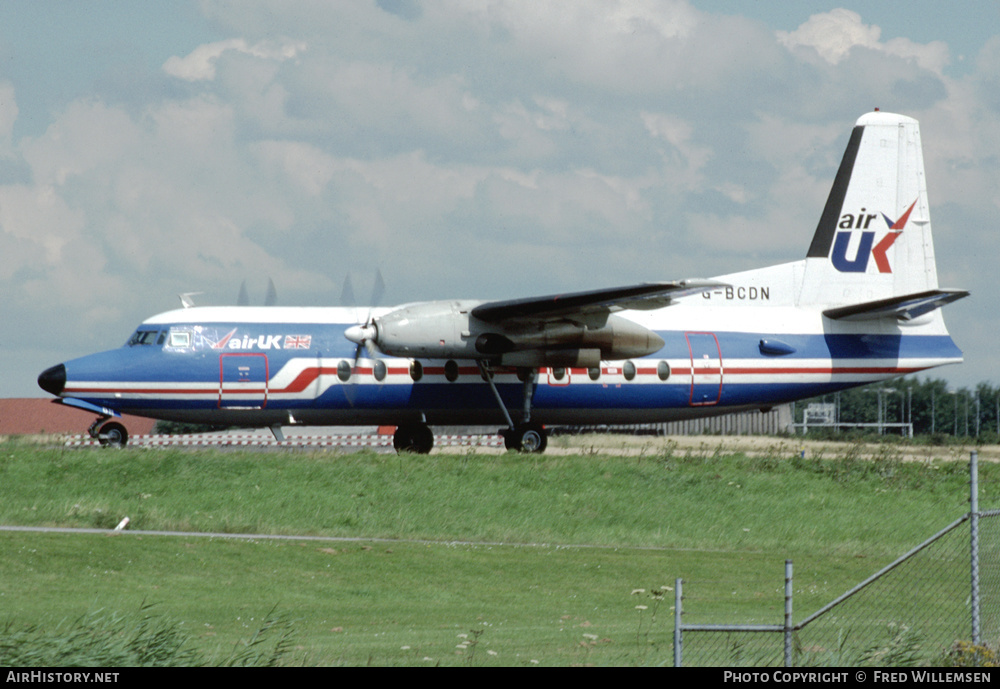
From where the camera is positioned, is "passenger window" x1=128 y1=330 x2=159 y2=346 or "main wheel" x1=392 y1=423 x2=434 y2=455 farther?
"main wheel" x1=392 y1=423 x2=434 y2=455

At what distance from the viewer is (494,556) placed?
19.1 meters

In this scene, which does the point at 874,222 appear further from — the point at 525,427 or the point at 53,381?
the point at 53,381

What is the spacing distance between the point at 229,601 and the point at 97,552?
3065 millimetres

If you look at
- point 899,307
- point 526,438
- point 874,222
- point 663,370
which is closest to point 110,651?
point 526,438

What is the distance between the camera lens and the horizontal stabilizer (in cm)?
2825

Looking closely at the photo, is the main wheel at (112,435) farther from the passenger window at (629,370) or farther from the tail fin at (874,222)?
the tail fin at (874,222)

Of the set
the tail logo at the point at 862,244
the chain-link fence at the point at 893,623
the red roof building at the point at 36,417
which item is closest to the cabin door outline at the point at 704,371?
the tail logo at the point at 862,244

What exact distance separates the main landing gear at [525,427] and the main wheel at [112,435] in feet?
29.1

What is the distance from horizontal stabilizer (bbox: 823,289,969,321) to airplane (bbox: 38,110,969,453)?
7 centimetres

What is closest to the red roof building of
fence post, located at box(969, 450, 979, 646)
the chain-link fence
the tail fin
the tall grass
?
the tail fin

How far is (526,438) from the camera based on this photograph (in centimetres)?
2808

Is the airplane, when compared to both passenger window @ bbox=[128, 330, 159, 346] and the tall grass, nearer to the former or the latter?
passenger window @ bbox=[128, 330, 159, 346]

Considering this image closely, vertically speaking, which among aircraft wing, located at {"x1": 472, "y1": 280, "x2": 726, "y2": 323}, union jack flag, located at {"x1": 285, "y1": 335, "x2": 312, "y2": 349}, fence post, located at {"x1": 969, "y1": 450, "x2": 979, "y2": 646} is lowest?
fence post, located at {"x1": 969, "y1": 450, "x2": 979, "y2": 646}
